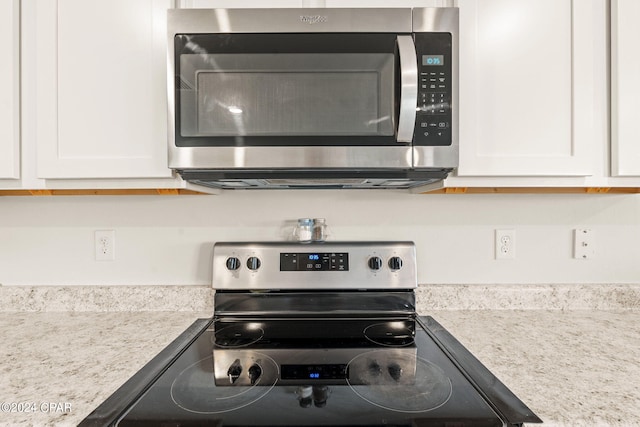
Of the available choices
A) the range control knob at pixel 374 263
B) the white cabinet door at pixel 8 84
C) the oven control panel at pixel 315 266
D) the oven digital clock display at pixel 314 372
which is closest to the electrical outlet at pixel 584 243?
the oven control panel at pixel 315 266

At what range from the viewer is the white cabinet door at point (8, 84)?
986mm

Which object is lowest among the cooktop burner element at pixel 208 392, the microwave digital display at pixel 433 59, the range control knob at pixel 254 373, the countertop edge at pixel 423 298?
the cooktop burner element at pixel 208 392

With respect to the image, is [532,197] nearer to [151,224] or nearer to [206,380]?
[206,380]

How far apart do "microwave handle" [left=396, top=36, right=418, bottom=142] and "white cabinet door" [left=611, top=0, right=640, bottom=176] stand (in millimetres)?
591

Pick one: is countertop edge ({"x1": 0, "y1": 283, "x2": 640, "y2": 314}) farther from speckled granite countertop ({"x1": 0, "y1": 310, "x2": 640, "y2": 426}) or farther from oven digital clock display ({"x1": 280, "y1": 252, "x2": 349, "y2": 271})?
oven digital clock display ({"x1": 280, "y1": 252, "x2": 349, "y2": 271})

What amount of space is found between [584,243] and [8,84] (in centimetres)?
189

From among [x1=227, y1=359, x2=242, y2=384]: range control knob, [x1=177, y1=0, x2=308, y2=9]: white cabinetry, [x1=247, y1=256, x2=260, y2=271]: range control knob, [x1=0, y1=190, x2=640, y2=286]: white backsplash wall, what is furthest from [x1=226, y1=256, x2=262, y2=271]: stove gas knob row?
[x1=177, y1=0, x2=308, y2=9]: white cabinetry

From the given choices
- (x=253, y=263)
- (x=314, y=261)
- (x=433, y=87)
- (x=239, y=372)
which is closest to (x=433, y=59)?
(x=433, y=87)

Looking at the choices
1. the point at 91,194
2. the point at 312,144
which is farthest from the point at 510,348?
the point at 91,194

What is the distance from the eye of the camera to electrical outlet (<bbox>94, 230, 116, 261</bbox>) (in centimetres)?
131

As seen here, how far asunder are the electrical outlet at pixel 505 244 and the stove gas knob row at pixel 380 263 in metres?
0.39

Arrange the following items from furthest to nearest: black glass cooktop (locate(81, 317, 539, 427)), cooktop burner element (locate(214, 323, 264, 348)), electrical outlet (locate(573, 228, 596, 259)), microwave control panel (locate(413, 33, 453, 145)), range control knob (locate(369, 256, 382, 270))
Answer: electrical outlet (locate(573, 228, 596, 259)) → range control knob (locate(369, 256, 382, 270)) → cooktop burner element (locate(214, 323, 264, 348)) → microwave control panel (locate(413, 33, 453, 145)) → black glass cooktop (locate(81, 317, 539, 427))

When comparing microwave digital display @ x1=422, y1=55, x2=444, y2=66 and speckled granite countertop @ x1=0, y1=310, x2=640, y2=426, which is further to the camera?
microwave digital display @ x1=422, y1=55, x2=444, y2=66

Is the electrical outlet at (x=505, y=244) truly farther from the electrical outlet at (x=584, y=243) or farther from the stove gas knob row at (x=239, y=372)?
the stove gas knob row at (x=239, y=372)
